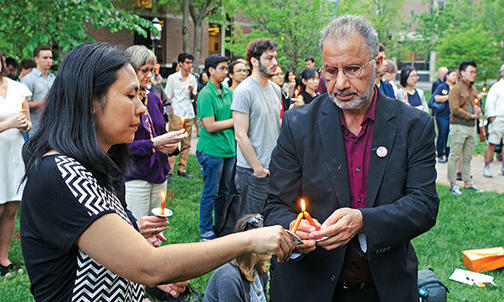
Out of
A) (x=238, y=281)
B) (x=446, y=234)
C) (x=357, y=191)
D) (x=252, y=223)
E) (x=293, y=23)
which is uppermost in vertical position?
(x=293, y=23)

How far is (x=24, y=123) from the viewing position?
5254 mm

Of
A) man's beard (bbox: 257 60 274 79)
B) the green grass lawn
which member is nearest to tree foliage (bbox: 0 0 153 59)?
the green grass lawn

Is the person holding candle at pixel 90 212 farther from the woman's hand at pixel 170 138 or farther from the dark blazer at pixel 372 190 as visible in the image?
the woman's hand at pixel 170 138

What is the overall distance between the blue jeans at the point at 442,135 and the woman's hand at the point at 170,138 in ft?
30.8

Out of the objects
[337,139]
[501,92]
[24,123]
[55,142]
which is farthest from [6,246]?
[501,92]

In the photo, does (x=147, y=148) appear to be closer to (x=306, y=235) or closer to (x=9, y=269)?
(x=9, y=269)

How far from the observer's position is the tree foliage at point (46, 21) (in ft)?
26.1

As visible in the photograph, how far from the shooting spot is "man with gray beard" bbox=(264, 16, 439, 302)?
2359 mm

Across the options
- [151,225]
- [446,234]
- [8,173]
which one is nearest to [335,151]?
[151,225]

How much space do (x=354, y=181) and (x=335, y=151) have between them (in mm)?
190

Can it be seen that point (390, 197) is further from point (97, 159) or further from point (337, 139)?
point (97, 159)

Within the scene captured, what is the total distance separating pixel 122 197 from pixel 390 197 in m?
1.37

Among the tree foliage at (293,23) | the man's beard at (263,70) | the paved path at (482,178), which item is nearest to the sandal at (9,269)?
the man's beard at (263,70)

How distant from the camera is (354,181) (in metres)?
2.52
